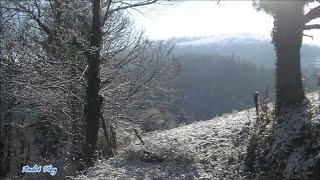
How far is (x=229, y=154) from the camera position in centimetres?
1031

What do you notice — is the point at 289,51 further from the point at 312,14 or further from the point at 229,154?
the point at 229,154

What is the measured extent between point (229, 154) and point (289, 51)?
3097mm

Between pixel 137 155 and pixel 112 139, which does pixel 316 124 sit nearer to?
pixel 137 155

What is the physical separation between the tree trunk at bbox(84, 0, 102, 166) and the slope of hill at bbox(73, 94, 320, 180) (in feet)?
11.3

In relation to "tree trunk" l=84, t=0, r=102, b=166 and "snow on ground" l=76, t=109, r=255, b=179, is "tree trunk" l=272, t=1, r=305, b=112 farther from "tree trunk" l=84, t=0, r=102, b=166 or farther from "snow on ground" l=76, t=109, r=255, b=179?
"tree trunk" l=84, t=0, r=102, b=166

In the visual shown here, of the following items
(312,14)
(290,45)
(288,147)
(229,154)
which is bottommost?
(229,154)

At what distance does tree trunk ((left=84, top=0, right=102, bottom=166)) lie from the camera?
1506cm

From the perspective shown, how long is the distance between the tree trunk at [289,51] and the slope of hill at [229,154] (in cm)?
62

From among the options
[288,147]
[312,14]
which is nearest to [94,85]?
[312,14]

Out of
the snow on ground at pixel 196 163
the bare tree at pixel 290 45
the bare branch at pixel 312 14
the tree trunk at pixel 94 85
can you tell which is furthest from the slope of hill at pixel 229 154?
the tree trunk at pixel 94 85

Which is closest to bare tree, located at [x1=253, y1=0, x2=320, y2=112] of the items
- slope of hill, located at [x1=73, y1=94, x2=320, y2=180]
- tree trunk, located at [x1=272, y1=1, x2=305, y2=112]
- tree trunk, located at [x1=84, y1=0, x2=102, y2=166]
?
tree trunk, located at [x1=272, y1=1, x2=305, y2=112]

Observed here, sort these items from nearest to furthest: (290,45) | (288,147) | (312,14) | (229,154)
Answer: (288,147)
(229,154)
(290,45)
(312,14)

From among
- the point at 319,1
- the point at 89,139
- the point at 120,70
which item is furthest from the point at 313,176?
the point at 120,70

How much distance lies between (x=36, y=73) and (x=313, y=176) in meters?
11.3
